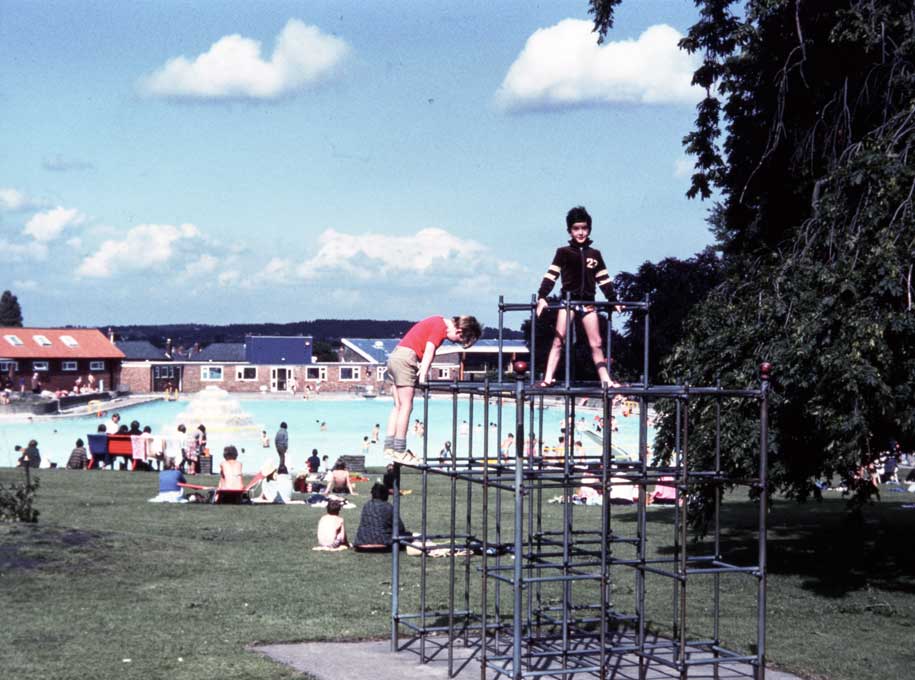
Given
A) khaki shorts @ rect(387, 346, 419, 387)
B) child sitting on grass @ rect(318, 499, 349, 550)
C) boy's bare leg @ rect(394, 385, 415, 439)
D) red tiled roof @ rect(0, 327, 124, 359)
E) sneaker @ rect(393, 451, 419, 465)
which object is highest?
red tiled roof @ rect(0, 327, 124, 359)

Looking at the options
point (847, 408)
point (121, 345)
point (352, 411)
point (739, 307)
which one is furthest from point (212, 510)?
point (121, 345)

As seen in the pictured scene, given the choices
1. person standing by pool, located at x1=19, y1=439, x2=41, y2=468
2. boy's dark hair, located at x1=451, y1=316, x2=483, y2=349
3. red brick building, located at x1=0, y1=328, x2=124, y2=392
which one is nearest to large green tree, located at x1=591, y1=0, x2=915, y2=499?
boy's dark hair, located at x1=451, y1=316, x2=483, y2=349

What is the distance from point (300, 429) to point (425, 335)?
79.5 metres

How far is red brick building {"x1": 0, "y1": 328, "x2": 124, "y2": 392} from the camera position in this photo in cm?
9906

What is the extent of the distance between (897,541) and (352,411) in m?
87.9

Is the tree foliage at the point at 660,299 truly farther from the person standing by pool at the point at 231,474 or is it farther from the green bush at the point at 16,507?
the green bush at the point at 16,507

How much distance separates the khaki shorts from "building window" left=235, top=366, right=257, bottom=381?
117 m

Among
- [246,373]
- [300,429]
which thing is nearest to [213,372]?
[246,373]

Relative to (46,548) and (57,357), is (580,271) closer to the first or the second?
(46,548)

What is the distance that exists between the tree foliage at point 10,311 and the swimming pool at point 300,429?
43.7 meters

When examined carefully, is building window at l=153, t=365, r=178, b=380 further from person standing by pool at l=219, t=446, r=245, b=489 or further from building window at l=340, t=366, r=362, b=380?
person standing by pool at l=219, t=446, r=245, b=489

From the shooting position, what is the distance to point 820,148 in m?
20.5

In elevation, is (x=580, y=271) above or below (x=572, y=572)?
above

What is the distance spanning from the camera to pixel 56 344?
339ft
